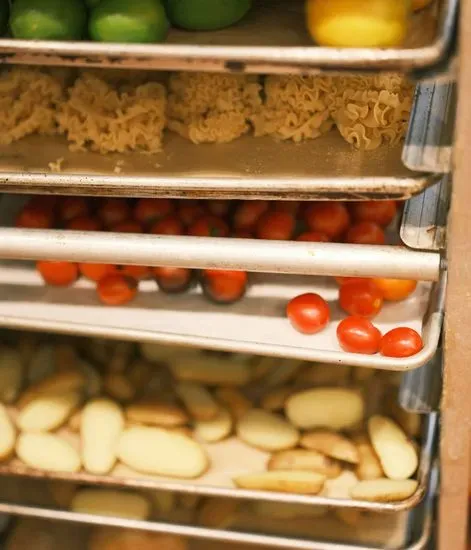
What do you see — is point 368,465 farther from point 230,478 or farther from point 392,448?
point 230,478

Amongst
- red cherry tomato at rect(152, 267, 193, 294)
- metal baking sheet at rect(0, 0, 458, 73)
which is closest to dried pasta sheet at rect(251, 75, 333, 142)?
metal baking sheet at rect(0, 0, 458, 73)

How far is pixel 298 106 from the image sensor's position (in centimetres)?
111

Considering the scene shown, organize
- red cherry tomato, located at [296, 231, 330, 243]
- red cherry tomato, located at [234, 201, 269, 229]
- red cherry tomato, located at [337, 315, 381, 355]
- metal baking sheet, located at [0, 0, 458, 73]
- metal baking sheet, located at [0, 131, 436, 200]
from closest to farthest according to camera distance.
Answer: metal baking sheet, located at [0, 0, 458, 73]
metal baking sheet, located at [0, 131, 436, 200]
red cherry tomato, located at [337, 315, 381, 355]
red cherry tomato, located at [296, 231, 330, 243]
red cherry tomato, located at [234, 201, 269, 229]

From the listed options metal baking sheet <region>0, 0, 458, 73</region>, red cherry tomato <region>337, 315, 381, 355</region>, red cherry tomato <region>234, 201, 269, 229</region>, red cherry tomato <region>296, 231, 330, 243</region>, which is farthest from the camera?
A: red cherry tomato <region>234, 201, 269, 229</region>

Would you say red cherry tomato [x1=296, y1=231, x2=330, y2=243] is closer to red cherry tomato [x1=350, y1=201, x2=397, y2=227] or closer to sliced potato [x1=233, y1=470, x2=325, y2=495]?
red cherry tomato [x1=350, y1=201, x2=397, y2=227]

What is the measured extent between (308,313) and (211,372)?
0.31 meters

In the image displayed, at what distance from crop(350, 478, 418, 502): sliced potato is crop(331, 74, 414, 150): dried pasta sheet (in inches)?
20.9

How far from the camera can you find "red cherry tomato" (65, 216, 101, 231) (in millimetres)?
1308

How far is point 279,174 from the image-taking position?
40.6 inches

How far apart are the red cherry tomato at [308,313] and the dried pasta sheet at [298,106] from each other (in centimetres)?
24

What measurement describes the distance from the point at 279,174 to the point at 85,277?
1.47ft

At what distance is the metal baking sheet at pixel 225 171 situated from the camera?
985mm

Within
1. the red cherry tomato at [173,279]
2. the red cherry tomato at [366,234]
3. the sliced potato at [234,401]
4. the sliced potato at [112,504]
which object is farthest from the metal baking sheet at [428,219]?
the sliced potato at [112,504]

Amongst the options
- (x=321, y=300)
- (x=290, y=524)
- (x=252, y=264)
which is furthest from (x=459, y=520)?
(x=252, y=264)
